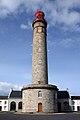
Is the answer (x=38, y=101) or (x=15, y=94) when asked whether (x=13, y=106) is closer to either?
(x=15, y=94)

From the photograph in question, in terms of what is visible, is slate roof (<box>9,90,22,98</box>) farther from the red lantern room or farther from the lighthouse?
the red lantern room

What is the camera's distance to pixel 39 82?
3966 cm

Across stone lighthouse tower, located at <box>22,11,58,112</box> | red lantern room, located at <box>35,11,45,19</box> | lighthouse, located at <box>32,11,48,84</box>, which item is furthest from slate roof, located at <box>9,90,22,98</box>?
red lantern room, located at <box>35,11,45,19</box>

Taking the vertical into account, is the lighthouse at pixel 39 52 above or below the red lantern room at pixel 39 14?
below

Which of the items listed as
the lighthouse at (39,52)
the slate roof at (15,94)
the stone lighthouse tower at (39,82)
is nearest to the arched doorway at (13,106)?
the slate roof at (15,94)

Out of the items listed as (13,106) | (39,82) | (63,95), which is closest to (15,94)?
(13,106)

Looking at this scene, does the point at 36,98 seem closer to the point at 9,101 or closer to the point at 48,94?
the point at 48,94

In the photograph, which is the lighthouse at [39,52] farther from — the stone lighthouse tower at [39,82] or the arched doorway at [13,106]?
the arched doorway at [13,106]

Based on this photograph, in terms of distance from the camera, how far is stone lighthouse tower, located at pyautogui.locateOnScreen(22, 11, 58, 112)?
3738cm

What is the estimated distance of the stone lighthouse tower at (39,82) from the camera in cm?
3738

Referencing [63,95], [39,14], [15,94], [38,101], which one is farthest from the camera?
[15,94]

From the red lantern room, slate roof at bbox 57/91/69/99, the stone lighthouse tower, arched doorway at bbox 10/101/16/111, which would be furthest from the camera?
slate roof at bbox 57/91/69/99

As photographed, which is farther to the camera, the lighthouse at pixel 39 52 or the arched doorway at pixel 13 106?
the arched doorway at pixel 13 106

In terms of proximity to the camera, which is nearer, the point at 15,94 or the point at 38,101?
the point at 38,101
